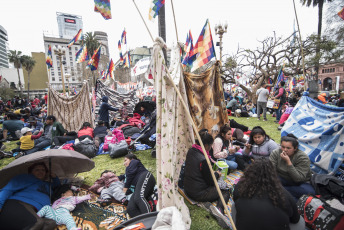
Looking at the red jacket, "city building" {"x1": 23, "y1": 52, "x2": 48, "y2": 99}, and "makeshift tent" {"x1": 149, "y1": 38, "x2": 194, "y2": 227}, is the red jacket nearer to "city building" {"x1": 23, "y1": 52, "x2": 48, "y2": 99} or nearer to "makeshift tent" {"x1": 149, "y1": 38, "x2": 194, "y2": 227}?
"makeshift tent" {"x1": 149, "y1": 38, "x2": 194, "y2": 227}

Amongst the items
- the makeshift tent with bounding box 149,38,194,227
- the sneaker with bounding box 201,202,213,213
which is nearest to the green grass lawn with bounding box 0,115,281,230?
the sneaker with bounding box 201,202,213,213

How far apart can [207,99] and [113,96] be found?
696cm

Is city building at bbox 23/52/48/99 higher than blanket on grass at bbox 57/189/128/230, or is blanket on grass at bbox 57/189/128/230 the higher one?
city building at bbox 23/52/48/99

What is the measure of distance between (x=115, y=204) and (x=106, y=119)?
5.53 meters

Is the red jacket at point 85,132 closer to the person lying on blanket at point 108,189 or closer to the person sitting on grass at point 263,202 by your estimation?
the person lying on blanket at point 108,189

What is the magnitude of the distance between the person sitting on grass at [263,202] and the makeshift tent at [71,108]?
26.9ft

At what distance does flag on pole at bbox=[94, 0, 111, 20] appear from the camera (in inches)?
139

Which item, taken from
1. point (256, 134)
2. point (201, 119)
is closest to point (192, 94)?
point (201, 119)

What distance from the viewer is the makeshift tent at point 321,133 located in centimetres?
317

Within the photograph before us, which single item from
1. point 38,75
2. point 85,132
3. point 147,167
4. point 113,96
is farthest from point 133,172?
point 38,75

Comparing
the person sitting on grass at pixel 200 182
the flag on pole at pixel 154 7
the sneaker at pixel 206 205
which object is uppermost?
the flag on pole at pixel 154 7

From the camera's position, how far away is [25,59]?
43469 millimetres

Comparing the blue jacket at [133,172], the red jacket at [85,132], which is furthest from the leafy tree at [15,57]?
the blue jacket at [133,172]

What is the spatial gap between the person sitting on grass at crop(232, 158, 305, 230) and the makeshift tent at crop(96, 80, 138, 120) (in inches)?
377
